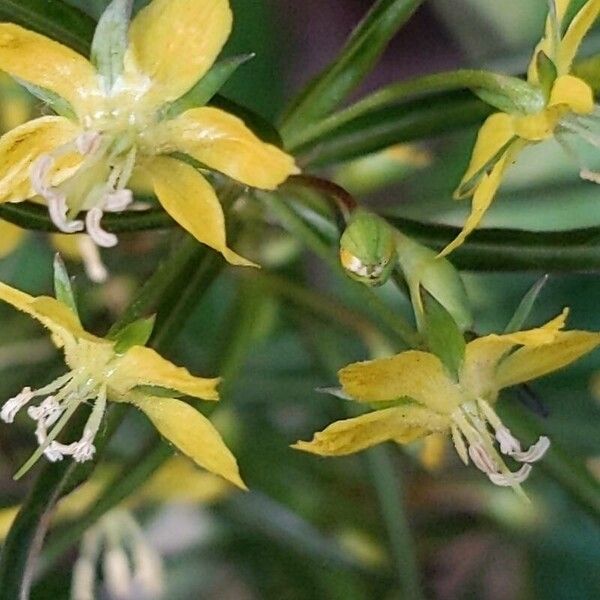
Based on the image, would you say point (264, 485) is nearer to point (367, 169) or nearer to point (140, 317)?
point (367, 169)

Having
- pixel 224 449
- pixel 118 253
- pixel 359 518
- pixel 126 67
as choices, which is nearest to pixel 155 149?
pixel 126 67

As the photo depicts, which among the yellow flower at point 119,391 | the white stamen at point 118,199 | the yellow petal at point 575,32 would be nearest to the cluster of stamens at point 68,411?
the yellow flower at point 119,391

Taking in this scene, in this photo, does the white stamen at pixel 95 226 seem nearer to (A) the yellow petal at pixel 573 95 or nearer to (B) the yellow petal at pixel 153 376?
(B) the yellow petal at pixel 153 376

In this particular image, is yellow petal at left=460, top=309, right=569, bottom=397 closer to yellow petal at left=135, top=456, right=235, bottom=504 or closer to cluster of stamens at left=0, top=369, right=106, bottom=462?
cluster of stamens at left=0, top=369, right=106, bottom=462

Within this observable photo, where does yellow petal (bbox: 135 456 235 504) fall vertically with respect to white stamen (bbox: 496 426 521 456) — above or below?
below

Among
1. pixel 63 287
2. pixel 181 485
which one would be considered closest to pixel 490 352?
pixel 63 287

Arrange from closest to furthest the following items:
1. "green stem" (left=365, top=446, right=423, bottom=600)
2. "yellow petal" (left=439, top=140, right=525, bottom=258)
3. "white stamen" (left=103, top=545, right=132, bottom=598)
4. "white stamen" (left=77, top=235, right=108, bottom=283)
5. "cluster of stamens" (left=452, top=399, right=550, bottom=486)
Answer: "yellow petal" (left=439, top=140, right=525, bottom=258), "cluster of stamens" (left=452, top=399, right=550, bottom=486), "white stamen" (left=77, top=235, right=108, bottom=283), "green stem" (left=365, top=446, right=423, bottom=600), "white stamen" (left=103, top=545, right=132, bottom=598)

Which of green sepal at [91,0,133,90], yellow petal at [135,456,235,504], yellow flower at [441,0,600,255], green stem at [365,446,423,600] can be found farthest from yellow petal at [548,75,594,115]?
yellow petal at [135,456,235,504]
